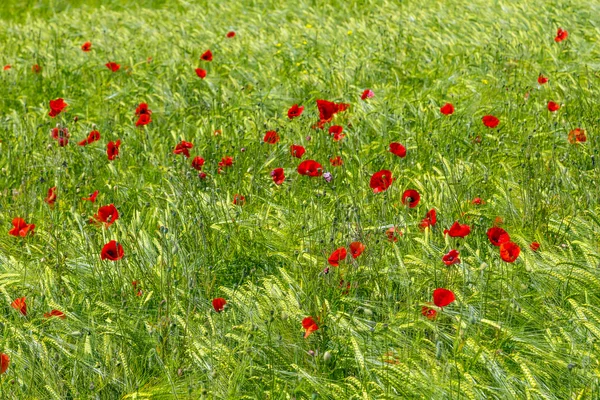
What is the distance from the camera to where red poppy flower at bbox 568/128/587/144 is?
3760mm

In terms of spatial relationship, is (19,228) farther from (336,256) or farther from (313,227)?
(336,256)

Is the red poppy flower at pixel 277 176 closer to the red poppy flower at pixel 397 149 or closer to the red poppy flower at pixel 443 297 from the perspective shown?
the red poppy flower at pixel 397 149

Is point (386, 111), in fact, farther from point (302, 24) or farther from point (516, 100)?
point (302, 24)

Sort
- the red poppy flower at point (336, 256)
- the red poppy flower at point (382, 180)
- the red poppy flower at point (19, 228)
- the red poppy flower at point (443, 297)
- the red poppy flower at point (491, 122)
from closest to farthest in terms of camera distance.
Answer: the red poppy flower at point (443, 297) < the red poppy flower at point (336, 256) < the red poppy flower at point (382, 180) < the red poppy flower at point (19, 228) < the red poppy flower at point (491, 122)

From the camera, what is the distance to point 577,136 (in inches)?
150

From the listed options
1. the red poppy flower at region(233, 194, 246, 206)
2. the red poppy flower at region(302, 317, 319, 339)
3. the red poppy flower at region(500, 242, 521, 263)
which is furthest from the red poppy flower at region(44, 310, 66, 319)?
the red poppy flower at region(500, 242, 521, 263)

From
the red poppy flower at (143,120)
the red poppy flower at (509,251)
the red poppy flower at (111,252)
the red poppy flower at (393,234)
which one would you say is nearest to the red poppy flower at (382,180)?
the red poppy flower at (393,234)

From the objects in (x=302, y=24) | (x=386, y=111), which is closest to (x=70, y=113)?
(x=386, y=111)

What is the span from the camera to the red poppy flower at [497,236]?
8.09 ft

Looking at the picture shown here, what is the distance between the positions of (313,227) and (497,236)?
97cm

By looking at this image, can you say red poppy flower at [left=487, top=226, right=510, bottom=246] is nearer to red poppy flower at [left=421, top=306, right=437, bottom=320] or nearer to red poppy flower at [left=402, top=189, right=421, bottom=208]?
red poppy flower at [left=421, top=306, right=437, bottom=320]

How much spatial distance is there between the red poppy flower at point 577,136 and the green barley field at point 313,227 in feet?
0.04

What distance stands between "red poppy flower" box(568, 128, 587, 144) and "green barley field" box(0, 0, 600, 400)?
0.04 feet

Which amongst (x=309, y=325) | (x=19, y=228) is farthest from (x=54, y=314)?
(x=309, y=325)
